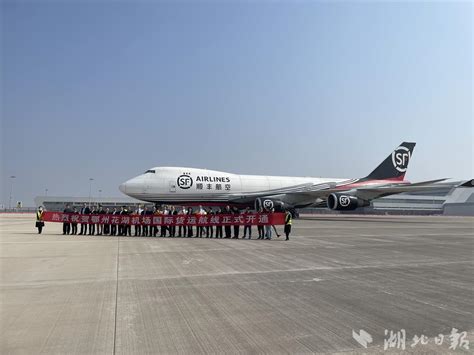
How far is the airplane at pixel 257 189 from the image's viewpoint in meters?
37.2

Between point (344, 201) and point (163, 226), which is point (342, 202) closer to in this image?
point (344, 201)

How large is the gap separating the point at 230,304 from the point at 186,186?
3231 cm

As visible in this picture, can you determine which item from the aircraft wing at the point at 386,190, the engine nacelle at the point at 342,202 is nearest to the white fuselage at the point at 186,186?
the engine nacelle at the point at 342,202

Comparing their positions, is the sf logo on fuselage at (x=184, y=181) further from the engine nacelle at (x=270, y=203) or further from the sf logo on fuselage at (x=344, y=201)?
the sf logo on fuselage at (x=344, y=201)

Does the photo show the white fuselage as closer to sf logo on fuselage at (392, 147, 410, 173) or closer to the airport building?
sf logo on fuselage at (392, 147, 410, 173)

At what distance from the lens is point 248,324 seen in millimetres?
5164

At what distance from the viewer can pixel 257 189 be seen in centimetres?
4181

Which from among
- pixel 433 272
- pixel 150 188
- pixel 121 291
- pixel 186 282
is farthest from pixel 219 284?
pixel 150 188

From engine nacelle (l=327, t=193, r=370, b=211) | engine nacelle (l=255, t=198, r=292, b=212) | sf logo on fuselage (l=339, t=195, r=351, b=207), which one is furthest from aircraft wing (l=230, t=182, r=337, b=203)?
sf logo on fuselage (l=339, t=195, r=351, b=207)

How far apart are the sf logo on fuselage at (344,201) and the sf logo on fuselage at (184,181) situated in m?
16.3

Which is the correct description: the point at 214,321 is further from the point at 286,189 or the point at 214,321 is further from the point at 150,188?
the point at 286,189

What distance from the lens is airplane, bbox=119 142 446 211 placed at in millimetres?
37156

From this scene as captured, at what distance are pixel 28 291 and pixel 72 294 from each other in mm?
1016

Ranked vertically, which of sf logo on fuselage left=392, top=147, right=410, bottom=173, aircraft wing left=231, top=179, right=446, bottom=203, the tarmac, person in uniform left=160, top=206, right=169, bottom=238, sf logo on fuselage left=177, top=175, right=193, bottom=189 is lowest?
the tarmac
